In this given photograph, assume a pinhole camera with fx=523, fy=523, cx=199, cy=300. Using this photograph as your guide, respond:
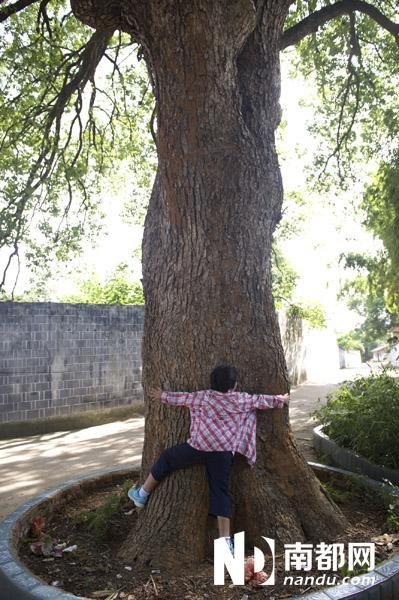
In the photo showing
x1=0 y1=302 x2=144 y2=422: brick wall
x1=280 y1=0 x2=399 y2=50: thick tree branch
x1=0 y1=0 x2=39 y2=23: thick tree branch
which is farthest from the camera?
x1=0 y1=302 x2=144 y2=422: brick wall

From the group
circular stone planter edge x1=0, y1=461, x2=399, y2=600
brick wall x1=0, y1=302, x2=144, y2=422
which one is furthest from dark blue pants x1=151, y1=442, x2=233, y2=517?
brick wall x1=0, y1=302, x2=144, y2=422

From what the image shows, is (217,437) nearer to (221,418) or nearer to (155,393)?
(221,418)

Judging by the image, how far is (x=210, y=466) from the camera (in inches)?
137

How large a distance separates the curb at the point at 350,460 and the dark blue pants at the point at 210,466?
8.33ft

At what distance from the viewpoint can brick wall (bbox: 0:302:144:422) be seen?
920cm

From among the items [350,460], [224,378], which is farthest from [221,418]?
[350,460]

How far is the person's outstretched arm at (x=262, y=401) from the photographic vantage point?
360 cm

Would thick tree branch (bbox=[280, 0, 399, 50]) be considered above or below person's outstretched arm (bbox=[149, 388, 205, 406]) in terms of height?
above

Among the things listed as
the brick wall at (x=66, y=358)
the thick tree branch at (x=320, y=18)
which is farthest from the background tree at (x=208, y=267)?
the brick wall at (x=66, y=358)

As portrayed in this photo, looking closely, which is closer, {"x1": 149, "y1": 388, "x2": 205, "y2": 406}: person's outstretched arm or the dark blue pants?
the dark blue pants

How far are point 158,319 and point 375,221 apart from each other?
7.63 m

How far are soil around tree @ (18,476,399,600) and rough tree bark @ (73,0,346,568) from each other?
9.0 inches

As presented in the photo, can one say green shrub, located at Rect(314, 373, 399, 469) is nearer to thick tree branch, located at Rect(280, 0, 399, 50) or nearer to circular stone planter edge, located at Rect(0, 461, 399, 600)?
circular stone planter edge, located at Rect(0, 461, 399, 600)

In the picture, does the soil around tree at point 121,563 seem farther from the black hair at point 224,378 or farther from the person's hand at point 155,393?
the black hair at point 224,378
